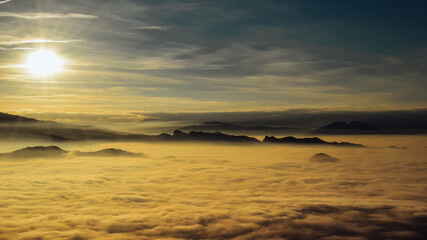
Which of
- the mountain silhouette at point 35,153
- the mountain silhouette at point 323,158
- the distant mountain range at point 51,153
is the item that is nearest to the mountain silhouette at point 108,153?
the distant mountain range at point 51,153

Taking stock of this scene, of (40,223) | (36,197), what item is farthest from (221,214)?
(36,197)

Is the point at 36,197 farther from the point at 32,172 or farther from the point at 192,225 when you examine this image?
the point at 32,172

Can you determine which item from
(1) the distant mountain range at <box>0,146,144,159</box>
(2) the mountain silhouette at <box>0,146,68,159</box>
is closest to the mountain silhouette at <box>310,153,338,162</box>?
(1) the distant mountain range at <box>0,146,144,159</box>

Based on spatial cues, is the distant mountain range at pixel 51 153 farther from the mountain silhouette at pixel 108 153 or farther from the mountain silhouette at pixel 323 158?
the mountain silhouette at pixel 323 158

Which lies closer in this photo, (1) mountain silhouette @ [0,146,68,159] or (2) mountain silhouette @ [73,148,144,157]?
(1) mountain silhouette @ [0,146,68,159]

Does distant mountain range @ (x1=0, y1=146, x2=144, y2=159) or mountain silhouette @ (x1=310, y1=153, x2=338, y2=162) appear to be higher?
distant mountain range @ (x1=0, y1=146, x2=144, y2=159)

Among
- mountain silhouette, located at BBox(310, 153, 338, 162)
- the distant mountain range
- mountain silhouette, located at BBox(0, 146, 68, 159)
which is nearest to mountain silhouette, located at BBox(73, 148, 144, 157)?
the distant mountain range

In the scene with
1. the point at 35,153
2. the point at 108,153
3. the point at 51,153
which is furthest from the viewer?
the point at 108,153

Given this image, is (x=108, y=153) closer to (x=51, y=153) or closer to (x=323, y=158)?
(x=51, y=153)

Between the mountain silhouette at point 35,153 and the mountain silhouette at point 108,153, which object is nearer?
the mountain silhouette at point 35,153

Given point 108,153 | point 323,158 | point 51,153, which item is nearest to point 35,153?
point 51,153

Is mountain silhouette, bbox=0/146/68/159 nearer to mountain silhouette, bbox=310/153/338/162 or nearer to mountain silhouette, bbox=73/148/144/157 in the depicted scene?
mountain silhouette, bbox=73/148/144/157
